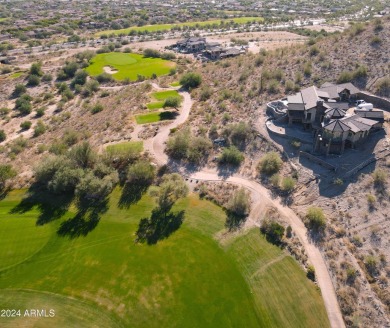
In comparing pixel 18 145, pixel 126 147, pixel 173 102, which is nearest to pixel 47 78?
pixel 18 145

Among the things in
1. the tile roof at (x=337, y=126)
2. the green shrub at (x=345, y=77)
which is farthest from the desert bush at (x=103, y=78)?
the tile roof at (x=337, y=126)

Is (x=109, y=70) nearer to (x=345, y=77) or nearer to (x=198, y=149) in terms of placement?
(x=198, y=149)

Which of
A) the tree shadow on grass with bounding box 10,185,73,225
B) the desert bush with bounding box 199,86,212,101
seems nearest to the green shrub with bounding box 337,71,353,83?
the desert bush with bounding box 199,86,212,101

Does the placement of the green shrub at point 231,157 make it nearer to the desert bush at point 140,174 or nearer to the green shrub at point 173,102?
the desert bush at point 140,174

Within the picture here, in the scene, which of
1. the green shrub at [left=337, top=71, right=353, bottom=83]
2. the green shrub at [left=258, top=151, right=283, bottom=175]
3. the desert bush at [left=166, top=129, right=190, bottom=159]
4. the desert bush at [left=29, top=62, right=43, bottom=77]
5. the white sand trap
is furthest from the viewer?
the desert bush at [left=29, top=62, right=43, bottom=77]

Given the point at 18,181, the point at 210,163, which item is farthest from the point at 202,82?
the point at 18,181

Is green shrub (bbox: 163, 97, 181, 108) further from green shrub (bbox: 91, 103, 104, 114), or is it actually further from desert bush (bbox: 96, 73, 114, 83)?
desert bush (bbox: 96, 73, 114, 83)

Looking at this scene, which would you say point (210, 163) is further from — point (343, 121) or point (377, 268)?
point (377, 268)

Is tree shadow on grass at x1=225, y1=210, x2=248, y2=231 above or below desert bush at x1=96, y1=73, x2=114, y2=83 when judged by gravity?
above
